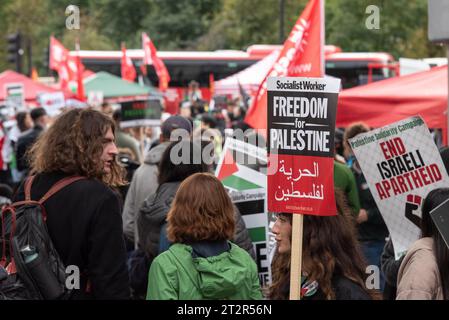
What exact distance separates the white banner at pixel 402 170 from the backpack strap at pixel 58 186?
170 centimetres

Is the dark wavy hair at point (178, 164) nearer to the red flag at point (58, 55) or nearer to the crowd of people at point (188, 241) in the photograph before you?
the crowd of people at point (188, 241)

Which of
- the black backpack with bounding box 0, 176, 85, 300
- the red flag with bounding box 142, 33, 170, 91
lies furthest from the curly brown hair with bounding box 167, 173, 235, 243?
the red flag with bounding box 142, 33, 170, 91

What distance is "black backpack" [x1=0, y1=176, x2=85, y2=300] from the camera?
13.4 feet

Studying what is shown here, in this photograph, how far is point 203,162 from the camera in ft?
19.7

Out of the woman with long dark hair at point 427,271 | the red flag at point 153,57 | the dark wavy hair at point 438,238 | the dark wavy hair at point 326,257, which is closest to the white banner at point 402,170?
the dark wavy hair at point 326,257

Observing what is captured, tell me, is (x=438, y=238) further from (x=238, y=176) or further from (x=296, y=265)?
(x=238, y=176)

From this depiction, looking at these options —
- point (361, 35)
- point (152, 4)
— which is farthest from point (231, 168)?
point (152, 4)

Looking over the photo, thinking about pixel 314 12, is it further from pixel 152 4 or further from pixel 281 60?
pixel 152 4

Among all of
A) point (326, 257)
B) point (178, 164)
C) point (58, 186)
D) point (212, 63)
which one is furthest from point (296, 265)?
point (212, 63)

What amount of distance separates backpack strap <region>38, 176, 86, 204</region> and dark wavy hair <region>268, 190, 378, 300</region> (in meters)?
1.07

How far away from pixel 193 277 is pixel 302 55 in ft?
16.8

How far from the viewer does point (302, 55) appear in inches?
356

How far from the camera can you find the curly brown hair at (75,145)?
4387 mm
